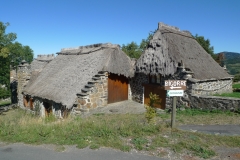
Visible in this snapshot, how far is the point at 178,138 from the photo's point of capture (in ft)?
22.2

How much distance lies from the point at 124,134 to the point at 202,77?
9.12 m

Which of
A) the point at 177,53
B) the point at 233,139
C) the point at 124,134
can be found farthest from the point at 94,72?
the point at 233,139

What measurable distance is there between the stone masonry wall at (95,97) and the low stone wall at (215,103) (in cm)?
600

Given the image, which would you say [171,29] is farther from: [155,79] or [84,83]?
[84,83]

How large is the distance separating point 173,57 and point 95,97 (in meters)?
6.13

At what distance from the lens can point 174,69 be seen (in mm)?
13422

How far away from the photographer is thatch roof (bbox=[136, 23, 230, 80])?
13.9 metres

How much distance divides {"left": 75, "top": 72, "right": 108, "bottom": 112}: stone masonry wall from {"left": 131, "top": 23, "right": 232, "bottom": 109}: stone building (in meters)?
3.05

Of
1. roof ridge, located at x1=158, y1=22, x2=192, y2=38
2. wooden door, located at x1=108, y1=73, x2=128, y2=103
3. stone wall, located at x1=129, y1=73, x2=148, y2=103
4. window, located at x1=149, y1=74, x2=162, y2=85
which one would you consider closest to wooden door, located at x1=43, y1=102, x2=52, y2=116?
wooden door, located at x1=108, y1=73, x2=128, y2=103

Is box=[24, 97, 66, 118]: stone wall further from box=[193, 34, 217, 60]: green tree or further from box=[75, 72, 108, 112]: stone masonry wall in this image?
box=[193, 34, 217, 60]: green tree

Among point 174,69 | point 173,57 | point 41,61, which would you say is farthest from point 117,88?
point 41,61

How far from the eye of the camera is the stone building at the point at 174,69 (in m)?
13.4

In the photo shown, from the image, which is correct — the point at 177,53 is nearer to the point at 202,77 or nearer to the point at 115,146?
the point at 202,77

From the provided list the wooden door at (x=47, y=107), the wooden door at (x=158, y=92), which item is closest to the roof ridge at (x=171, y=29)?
the wooden door at (x=158, y=92)
